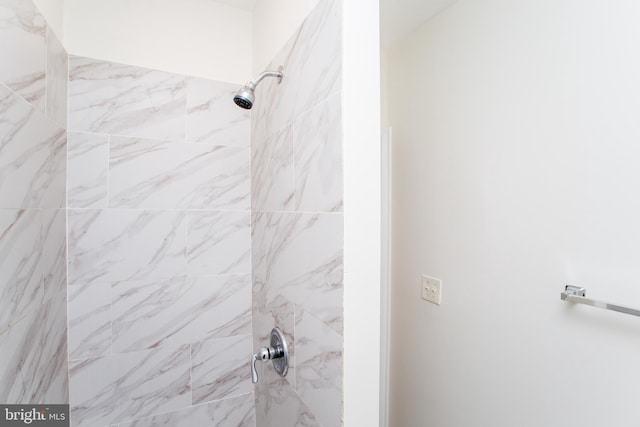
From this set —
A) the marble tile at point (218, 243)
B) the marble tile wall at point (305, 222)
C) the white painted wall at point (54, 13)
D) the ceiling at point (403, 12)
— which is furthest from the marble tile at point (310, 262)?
the ceiling at point (403, 12)

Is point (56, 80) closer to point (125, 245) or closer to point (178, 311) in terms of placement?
point (125, 245)

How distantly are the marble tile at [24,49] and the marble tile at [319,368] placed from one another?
1011 millimetres

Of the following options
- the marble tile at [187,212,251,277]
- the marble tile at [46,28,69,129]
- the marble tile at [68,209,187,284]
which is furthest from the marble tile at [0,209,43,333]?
the marble tile at [187,212,251,277]

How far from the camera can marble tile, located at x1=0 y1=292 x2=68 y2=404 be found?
73 centimetres

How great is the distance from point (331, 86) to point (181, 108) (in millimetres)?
841

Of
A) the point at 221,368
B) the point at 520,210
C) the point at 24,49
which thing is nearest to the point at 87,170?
the point at 24,49

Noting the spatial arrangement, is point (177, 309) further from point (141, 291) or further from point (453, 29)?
point (453, 29)

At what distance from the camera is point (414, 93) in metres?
1.55

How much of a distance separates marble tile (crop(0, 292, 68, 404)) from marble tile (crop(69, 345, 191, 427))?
0.07m

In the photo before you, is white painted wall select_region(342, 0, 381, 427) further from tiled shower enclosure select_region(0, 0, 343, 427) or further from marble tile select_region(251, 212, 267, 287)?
marble tile select_region(251, 212, 267, 287)

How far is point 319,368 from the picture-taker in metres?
0.83

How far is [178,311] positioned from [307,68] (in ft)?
3.72

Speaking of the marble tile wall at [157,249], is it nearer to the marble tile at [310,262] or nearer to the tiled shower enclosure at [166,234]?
the tiled shower enclosure at [166,234]

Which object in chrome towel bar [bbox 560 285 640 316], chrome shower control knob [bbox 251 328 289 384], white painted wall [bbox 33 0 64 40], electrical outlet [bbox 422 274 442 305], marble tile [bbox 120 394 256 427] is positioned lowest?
marble tile [bbox 120 394 256 427]
